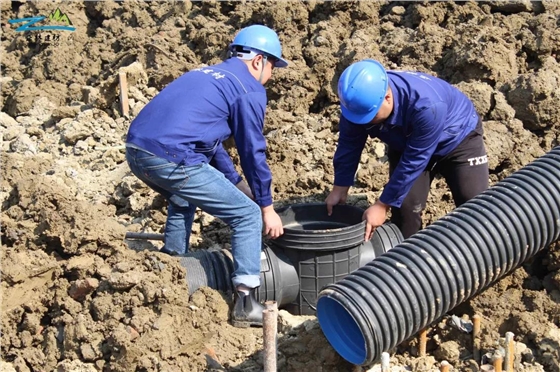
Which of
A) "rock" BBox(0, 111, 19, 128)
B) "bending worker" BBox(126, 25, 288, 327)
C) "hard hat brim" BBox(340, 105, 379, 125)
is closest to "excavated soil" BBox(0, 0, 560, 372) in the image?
"rock" BBox(0, 111, 19, 128)

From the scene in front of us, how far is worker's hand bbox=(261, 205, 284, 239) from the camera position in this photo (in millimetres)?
4348

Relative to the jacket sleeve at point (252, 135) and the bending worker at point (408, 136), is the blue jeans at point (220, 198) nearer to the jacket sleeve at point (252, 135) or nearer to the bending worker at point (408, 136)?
the jacket sleeve at point (252, 135)

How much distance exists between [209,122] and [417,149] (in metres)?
1.19

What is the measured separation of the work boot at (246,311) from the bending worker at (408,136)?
31.0 inches

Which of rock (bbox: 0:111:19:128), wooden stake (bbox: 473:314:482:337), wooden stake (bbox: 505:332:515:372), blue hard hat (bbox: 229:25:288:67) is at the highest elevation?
blue hard hat (bbox: 229:25:288:67)

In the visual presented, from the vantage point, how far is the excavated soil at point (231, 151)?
4.14 meters

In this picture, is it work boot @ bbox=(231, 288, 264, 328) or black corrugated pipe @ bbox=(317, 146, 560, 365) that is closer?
black corrugated pipe @ bbox=(317, 146, 560, 365)

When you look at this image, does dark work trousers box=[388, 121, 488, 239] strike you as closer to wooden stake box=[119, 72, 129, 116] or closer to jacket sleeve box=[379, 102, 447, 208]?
jacket sleeve box=[379, 102, 447, 208]

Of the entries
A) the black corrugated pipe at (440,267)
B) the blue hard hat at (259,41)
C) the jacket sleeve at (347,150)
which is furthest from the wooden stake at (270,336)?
the blue hard hat at (259,41)

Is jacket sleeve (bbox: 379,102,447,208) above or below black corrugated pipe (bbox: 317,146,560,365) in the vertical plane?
above

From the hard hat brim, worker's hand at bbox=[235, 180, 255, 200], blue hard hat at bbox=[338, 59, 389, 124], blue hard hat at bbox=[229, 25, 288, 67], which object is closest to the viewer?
blue hard hat at bbox=[338, 59, 389, 124]

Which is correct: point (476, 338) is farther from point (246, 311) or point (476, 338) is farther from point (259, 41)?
point (259, 41)

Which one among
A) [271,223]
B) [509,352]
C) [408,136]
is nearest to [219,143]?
[271,223]

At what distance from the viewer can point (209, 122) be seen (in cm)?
421
